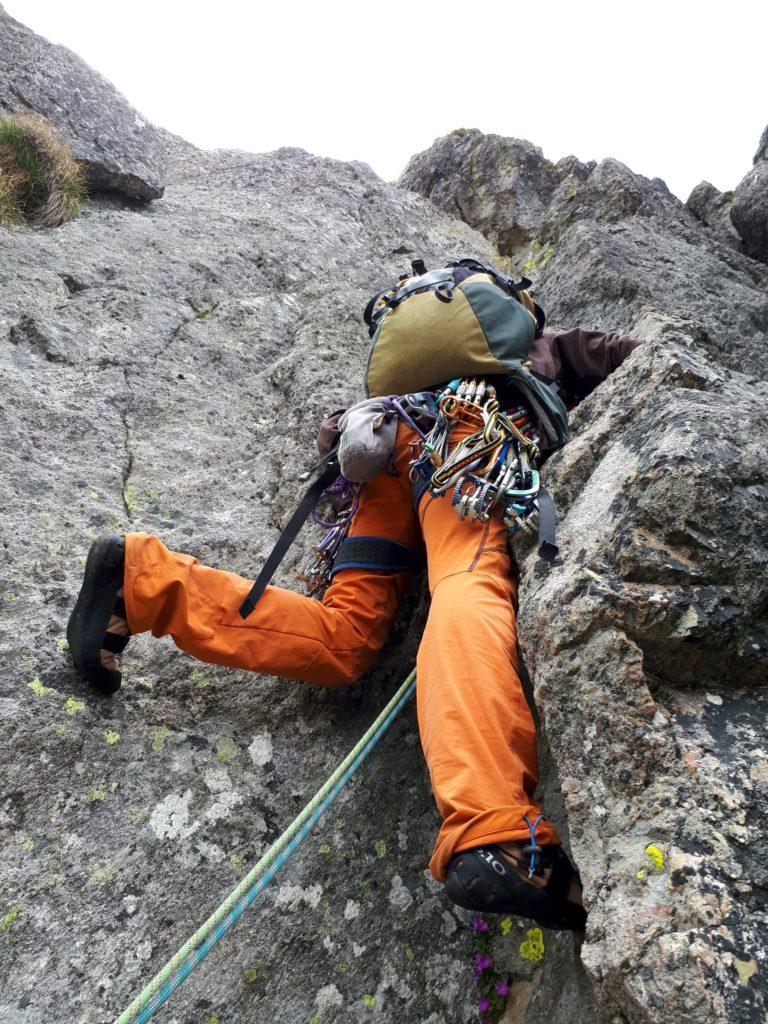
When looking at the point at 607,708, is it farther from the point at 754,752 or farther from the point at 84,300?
the point at 84,300

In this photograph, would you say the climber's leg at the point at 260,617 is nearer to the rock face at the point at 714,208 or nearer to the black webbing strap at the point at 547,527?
the black webbing strap at the point at 547,527

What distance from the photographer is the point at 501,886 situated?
1.84 metres

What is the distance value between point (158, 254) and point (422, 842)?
5.08 m

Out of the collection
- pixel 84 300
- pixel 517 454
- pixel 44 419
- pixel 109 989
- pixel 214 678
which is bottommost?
pixel 109 989

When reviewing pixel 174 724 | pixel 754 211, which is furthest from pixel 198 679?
pixel 754 211

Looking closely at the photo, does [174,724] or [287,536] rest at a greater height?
[287,536]

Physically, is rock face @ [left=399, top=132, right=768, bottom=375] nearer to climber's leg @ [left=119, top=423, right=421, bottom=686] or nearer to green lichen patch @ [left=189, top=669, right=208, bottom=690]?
climber's leg @ [left=119, top=423, right=421, bottom=686]

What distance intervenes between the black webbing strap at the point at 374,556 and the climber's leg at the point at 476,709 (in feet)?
1.67

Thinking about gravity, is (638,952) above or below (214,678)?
above

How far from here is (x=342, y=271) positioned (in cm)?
662

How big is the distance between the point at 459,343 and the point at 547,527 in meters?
1.16

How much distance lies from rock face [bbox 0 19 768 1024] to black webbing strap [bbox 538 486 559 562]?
0.17 ft

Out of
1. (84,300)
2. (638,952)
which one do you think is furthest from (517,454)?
(84,300)

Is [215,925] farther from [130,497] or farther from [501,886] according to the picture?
[130,497]
